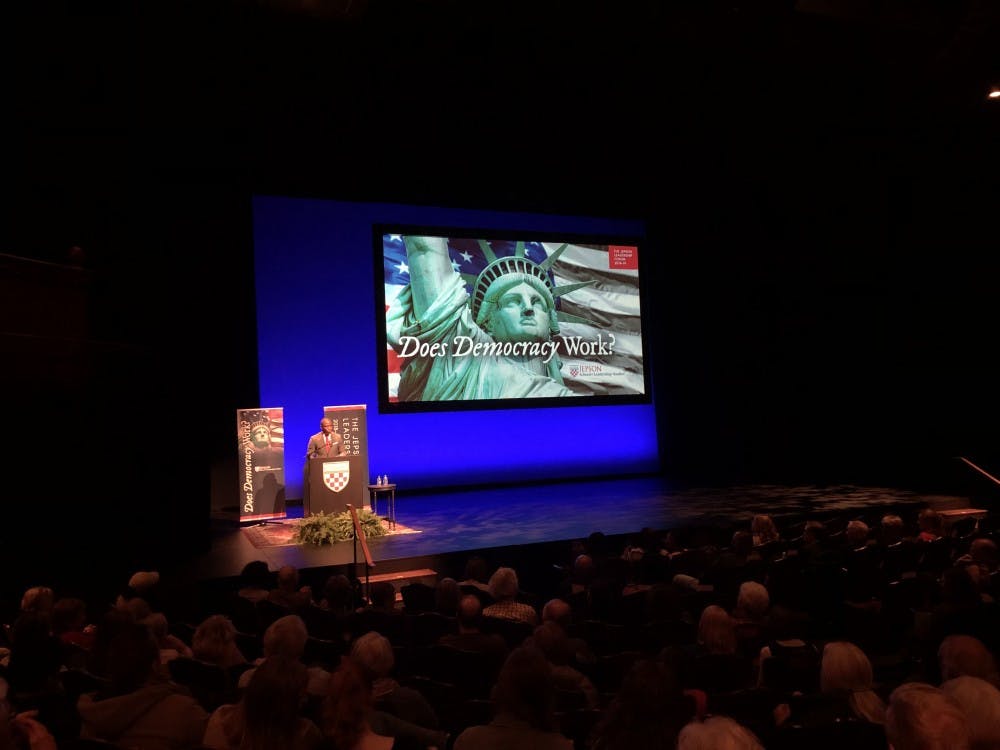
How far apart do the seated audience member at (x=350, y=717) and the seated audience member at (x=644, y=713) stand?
1.91ft

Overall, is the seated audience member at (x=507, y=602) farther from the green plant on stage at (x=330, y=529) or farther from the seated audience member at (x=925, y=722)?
the green plant on stage at (x=330, y=529)

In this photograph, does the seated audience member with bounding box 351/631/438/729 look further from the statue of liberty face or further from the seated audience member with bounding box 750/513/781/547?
the statue of liberty face

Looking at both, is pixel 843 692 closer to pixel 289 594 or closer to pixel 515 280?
pixel 289 594

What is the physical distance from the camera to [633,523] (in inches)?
329

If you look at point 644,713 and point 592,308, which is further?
point 592,308

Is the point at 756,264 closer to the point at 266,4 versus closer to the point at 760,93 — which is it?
the point at 760,93

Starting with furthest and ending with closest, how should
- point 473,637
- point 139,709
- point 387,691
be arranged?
1. point 473,637
2. point 387,691
3. point 139,709

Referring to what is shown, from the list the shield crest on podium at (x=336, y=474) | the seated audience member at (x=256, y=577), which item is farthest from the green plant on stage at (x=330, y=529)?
the seated audience member at (x=256, y=577)

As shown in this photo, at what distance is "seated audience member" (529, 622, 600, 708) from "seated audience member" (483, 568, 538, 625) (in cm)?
95

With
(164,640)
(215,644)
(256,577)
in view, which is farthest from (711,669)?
(256,577)

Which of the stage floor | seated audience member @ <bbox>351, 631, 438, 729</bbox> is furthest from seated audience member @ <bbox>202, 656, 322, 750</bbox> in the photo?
the stage floor

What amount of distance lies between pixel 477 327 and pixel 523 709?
31.2ft

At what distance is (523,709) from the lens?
233cm

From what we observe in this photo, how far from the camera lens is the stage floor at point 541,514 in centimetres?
728
